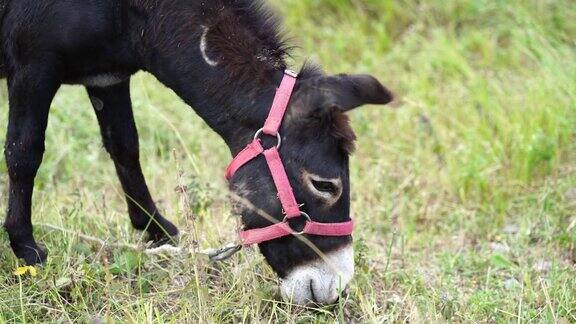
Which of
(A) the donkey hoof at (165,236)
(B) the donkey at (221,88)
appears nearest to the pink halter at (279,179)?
(B) the donkey at (221,88)

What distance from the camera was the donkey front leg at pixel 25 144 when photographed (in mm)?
3912

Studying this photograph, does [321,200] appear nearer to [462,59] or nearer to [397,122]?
[397,122]

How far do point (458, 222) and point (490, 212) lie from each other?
0.21 metres

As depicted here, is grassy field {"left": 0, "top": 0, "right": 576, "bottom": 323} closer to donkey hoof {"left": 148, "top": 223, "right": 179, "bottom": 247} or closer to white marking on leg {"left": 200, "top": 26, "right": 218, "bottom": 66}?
donkey hoof {"left": 148, "top": 223, "right": 179, "bottom": 247}

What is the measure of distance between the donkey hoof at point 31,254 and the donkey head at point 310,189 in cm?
102

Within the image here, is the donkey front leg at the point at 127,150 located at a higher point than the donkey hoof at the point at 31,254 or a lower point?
higher

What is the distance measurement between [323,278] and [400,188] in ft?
7.70

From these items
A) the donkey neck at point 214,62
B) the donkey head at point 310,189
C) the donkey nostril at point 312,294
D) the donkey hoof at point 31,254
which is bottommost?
the donkey hoof at point 31,254

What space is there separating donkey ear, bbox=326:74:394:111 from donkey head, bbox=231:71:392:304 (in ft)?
0.23

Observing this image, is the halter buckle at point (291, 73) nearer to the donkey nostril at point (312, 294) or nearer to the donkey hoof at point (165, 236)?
the donkey nostril at point (312, 294)

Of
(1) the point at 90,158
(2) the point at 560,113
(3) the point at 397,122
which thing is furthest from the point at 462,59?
(1) the point at 90,158

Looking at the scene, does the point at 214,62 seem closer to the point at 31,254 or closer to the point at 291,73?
the point at 291,73

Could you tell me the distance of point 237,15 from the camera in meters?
3.93

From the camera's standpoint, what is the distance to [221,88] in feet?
12.5
